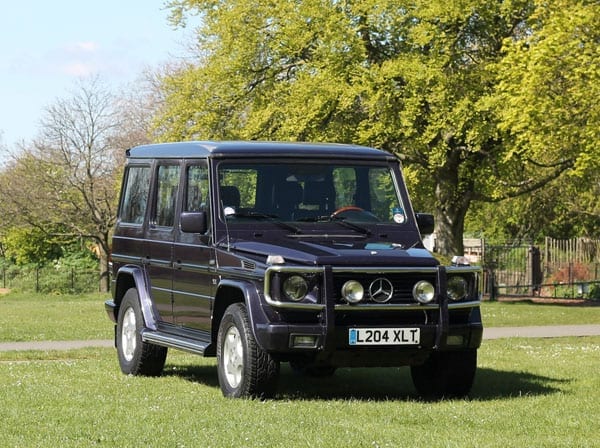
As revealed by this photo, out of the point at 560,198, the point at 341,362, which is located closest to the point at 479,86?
the point at 560,198

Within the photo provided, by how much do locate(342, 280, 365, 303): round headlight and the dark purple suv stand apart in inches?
0.5

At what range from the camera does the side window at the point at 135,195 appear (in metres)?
14.2

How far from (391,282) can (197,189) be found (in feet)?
8.09

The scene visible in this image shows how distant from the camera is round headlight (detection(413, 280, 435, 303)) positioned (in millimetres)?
11336

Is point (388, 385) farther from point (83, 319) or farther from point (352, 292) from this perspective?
point (83, 319)

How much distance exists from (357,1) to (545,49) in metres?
9.91

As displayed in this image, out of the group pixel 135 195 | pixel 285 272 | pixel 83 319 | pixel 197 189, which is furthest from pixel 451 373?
pixel 83 319

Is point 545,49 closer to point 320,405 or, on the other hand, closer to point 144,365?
point 144,365

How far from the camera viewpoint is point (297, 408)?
10.7 m

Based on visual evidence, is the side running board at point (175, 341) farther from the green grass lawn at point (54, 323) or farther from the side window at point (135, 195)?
the green grass lawn at point (54, 323)

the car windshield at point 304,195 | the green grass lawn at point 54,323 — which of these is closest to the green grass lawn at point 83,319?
the green grass lawn at point 54,323

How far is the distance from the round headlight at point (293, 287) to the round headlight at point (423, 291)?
3.25ft

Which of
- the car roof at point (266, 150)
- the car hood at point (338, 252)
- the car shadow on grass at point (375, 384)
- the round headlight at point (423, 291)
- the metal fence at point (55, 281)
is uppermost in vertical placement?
the car roof at point (266, 150)

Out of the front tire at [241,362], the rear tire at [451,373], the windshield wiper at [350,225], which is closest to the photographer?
the front tire at [241,362]
